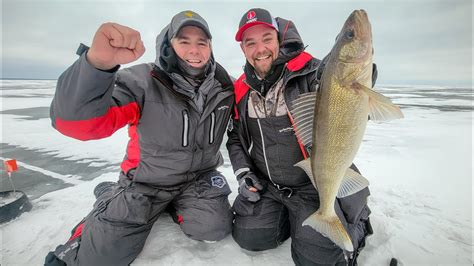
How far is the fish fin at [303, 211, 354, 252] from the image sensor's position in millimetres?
1813

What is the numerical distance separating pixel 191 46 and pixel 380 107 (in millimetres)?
1810

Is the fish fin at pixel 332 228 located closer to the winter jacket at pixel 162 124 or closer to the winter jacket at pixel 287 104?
the winter jacket at pixel 287 104

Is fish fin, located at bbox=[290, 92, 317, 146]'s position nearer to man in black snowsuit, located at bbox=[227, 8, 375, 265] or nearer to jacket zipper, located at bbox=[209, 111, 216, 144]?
man in black snowsuit, located at bbox=[227, 8, 375, 265]

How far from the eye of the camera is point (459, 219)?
2717 mm

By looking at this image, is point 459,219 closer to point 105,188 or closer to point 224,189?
point 224,189

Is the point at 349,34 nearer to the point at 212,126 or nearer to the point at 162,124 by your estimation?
the point at 212,126

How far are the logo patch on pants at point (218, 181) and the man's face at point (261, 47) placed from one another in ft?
3.97

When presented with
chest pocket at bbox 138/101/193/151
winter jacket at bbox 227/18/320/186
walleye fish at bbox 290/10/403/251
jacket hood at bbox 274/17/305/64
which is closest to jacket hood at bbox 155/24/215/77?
chest pocket at bbox 138/101/193/151

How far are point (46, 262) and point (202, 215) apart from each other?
130 centimetres

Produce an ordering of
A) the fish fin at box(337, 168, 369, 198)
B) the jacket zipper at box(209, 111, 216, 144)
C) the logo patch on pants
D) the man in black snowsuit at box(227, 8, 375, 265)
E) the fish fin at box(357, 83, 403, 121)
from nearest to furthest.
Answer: the fish fin at box(357, 83, 403, 121) < the fish fin at box(337, 168, 369, 198) < the man in black snowsuit at box(227, 8, 375, 265) < the jacket zipper at box(209, 111, 216, 144) < the logo patch on pants

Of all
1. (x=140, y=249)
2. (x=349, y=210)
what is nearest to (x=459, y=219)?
(x=349, y=210)

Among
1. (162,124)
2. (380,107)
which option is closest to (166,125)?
(162,124)

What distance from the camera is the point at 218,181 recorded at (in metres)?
2.83

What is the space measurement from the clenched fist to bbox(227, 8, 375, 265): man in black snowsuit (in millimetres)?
A: 1207
